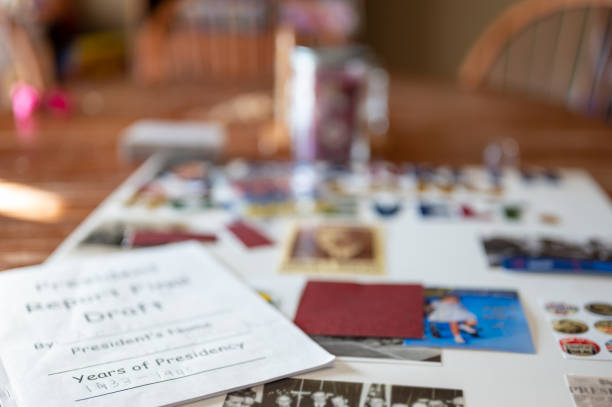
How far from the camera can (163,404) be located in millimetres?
427

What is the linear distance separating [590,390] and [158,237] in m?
0.46

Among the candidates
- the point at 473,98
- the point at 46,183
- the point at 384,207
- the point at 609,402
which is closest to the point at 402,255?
the point at 384,207

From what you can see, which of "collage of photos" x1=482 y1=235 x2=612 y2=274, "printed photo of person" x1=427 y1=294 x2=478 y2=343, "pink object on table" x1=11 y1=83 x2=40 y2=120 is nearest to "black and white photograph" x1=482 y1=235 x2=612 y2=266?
"collage of photos" x1=482 y1=235 x2=612 y2=274

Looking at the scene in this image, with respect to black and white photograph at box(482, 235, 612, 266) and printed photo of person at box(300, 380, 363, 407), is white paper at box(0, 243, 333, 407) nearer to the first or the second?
printed photo of person at box(300, 380, 363, 407)

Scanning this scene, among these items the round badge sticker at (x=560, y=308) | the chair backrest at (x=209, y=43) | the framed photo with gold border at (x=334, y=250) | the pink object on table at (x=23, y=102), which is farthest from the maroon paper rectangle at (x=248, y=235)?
the chair backrest at (x=209, y=43)

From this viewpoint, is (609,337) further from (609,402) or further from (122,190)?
(122,190)

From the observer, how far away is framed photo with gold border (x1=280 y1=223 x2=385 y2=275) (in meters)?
0.66

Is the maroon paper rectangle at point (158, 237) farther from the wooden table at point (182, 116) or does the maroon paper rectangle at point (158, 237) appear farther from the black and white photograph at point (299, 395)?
the black and white photograph at point (299, 395)

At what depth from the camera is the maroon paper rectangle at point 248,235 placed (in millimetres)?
715

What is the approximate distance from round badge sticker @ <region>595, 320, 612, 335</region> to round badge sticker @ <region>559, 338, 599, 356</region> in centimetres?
2

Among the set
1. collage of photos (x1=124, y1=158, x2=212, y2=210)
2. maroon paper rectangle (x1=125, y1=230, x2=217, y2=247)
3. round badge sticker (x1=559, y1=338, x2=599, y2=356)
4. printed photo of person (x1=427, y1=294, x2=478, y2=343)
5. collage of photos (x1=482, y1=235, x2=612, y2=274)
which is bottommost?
round badge sticker (x1=559, y1=338, x2=599, y2=356)

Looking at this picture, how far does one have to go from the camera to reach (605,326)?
0.53m

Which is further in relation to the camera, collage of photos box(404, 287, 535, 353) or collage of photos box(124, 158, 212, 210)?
collage of photos box(124, 158, 212, 210)

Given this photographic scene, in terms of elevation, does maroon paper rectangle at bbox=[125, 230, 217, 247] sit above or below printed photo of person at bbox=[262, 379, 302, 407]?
above
